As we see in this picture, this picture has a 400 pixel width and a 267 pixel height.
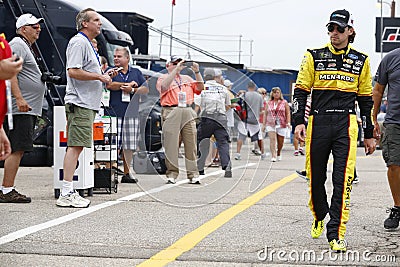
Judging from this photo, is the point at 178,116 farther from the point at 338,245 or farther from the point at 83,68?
the point at 338,245

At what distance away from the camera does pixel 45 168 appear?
15422 millimetres

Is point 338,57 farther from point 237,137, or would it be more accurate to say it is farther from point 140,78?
point 237,137

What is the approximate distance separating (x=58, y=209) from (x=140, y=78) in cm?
405

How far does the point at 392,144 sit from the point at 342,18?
1.77m

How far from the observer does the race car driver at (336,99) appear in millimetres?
6953

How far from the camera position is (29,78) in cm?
979

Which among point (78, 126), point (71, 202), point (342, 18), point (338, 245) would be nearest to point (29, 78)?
point (78, 126)

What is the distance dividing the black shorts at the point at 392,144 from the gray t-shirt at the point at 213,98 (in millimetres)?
4197

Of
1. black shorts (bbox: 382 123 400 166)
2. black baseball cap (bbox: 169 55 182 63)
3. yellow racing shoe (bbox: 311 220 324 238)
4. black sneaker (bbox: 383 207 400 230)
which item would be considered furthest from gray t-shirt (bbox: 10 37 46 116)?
black sneaker (bbox: 383 207 400 230)

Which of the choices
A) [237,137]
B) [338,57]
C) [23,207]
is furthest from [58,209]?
[237,137]

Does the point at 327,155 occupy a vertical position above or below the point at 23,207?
above

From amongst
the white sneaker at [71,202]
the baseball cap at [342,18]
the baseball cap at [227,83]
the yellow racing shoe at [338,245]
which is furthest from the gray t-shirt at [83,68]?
the yellow racing shoe at [338,245]

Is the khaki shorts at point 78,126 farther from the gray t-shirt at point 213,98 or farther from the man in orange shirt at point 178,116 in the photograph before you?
the gray t-shirt at point 213,98

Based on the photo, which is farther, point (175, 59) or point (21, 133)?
point (175, 59)
